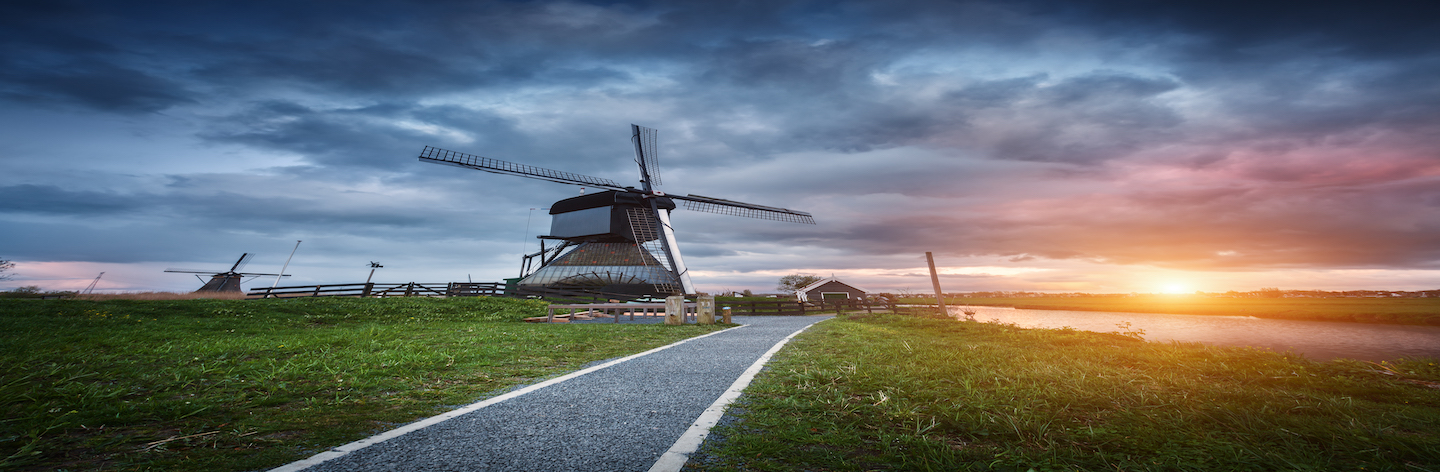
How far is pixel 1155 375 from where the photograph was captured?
21.7ft

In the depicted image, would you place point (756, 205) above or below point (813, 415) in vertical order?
above

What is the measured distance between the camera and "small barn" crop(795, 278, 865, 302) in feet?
169

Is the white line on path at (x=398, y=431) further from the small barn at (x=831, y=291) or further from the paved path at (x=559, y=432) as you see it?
the small barn at (x=831, y=291)

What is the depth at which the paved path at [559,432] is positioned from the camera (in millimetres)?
3342

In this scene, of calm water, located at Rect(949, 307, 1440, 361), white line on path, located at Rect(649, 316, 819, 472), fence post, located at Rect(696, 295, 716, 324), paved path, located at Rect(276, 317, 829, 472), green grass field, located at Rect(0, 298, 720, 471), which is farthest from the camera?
fence post, located at Rect(696, 295, 716, 324)

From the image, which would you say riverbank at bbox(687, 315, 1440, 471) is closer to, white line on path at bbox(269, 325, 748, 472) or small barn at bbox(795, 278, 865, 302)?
white line on path at bbox(269, 325, 748, 472)

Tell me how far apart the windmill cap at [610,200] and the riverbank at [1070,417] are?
3574 centimetres

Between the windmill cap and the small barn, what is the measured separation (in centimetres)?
1875

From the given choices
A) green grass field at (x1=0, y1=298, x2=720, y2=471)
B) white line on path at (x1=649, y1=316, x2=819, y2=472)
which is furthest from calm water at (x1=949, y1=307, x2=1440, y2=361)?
green grass field at (x1=0, y1=298, x2=720, y2=471)

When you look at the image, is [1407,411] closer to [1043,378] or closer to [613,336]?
[1043,378]

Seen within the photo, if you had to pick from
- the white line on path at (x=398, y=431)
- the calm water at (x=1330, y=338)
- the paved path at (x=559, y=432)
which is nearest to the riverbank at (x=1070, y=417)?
the paved path at (x=559, y=432)

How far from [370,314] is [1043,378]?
931 inches

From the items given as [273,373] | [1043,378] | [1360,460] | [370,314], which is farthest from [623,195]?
[1360,460]

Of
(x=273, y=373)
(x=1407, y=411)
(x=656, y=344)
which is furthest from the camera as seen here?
(x=656, y=344)
